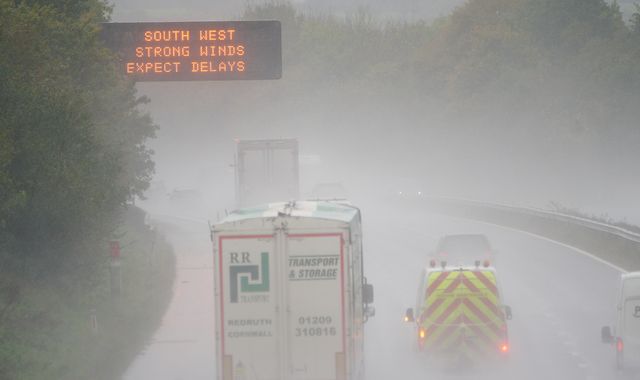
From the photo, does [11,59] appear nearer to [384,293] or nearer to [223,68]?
[223,68]

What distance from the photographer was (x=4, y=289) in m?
19.0

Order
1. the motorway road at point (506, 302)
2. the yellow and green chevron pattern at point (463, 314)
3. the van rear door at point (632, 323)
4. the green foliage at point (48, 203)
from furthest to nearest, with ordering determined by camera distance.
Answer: the motorway road at point (506, 302) → the yellow and green chevron pattern at point (463, 314) → the green foliage at point (48, 203) → the van rear door at point (632, 323)

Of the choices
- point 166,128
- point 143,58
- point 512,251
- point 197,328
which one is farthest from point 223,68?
point 166,128

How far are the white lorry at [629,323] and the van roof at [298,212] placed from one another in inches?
166

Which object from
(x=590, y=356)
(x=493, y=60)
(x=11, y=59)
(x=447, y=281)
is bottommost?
(x=590, y=356)

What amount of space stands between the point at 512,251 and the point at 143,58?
17.3 metres

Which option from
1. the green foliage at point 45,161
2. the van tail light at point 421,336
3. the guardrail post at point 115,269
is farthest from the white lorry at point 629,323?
the guardrail post at point 115,269

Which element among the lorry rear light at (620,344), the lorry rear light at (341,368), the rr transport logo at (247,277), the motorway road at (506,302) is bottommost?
the motorway road at (506,302)

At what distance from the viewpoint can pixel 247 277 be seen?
14.3 m

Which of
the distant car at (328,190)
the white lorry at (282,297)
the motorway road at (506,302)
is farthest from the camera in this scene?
the distant car at (328,190)

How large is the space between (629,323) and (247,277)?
623 cm

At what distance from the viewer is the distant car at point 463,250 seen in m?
33.1

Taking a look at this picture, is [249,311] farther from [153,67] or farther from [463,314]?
[153,67]

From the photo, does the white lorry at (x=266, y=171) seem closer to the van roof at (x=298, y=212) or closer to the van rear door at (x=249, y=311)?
the van roof at (x=298, y=212)
